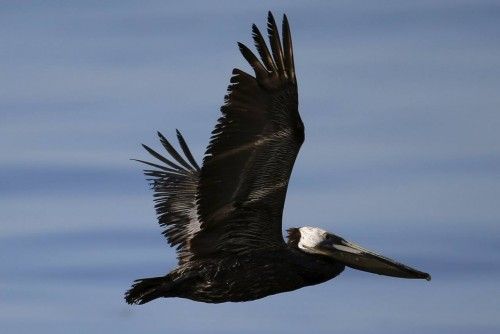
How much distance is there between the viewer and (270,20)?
14.9 metres

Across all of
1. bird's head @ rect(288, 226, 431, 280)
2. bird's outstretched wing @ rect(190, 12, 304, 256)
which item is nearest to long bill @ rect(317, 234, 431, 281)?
bird's head @ rect(288, 226, 431, 280)

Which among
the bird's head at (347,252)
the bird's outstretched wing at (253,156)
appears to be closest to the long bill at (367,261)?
the bird's head at (347,252)

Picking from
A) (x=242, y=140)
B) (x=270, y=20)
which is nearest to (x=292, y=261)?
(x=242, y=140)

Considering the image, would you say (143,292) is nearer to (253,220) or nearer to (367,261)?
(253,220)

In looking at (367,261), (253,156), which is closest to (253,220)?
(253,156)

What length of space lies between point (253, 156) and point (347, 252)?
209 cm

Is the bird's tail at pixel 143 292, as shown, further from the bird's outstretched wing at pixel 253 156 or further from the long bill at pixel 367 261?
the long bill at pixel 367 261

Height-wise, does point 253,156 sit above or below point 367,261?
above

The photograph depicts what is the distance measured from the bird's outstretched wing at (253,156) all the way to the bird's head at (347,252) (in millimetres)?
762

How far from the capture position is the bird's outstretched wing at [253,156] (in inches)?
593

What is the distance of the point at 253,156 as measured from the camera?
1552cm

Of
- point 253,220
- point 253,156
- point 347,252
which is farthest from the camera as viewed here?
point 347,252

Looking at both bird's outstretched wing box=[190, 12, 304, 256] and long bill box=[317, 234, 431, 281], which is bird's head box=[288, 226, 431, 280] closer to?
long bill box=[317, 234, 431, 281]

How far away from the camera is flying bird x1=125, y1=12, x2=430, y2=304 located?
49.5 feet
